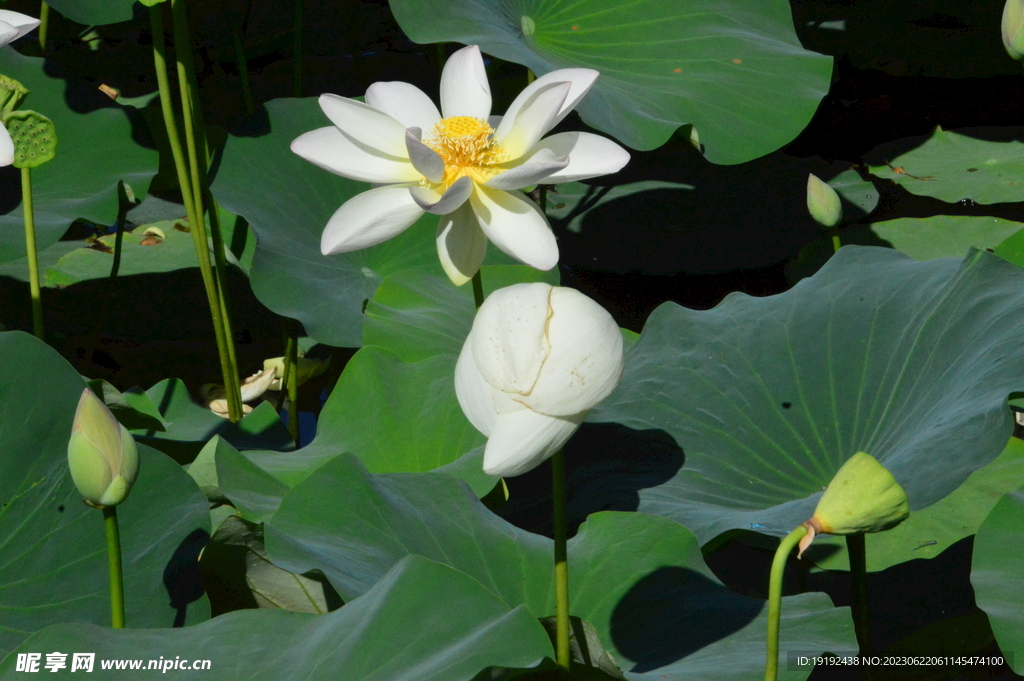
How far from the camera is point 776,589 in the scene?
68 cm

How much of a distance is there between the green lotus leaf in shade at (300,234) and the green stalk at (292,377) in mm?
237

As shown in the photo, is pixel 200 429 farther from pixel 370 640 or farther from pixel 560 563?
pixel 560 563

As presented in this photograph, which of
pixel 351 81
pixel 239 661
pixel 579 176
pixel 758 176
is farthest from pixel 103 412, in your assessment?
pixel 351 81

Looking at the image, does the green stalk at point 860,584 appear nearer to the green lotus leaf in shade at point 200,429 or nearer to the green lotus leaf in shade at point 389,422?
the green lotus leaf in shade at point 389,422

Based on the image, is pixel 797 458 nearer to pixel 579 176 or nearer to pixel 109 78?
pixel 579 176

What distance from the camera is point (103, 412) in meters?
0.77

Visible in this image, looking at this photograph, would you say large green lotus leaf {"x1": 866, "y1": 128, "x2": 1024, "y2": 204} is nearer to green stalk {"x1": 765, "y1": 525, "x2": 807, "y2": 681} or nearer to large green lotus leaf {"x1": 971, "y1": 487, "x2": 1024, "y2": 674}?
large green lotus leaf {"x1": 971, "y1": 487, "x2": 1024, "y2": 674}

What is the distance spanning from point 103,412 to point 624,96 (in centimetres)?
126

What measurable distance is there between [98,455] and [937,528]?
1.40m

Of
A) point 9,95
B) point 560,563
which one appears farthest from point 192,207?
point 560,563

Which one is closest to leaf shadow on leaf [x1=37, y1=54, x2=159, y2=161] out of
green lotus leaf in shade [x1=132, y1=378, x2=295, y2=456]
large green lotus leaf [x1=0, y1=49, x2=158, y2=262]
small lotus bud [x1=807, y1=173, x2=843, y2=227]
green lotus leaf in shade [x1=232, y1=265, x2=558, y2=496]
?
large green lotus leaf [x1=0, y1=49, x2=158, y2=262]

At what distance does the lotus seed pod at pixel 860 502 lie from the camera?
2.07ft

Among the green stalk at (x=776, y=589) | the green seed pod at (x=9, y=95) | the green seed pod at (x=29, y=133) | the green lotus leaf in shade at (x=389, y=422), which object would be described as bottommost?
the green lotus leaf in shade at (x=389, y=422)

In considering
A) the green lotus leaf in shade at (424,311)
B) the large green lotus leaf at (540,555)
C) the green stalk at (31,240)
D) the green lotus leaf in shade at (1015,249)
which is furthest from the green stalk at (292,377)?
the green lotus leaf in shade at (1015,249)
